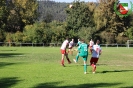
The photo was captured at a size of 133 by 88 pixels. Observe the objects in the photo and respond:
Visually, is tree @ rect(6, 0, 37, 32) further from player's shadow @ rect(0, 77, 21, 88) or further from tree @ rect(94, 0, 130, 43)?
player's shadow @ rect(0, 77, 21, 88)

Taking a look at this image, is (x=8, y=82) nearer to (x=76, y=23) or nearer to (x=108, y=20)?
(x=76, y=23)

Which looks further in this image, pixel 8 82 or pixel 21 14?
pixel 21 14

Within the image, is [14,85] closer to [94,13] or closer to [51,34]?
[51,34]

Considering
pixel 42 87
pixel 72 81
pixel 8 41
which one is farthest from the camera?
pixel 8 41

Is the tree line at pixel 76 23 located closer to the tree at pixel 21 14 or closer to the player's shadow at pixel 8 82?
the tree at pixel 21 14

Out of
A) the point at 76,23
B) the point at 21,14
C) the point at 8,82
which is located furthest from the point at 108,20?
the point at 8,82

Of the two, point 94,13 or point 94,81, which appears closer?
point 94,81

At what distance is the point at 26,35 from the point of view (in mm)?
72750

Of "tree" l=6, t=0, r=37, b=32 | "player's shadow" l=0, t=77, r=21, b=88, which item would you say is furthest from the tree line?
"player's shadow" l=0, t=77, r=21, b=88

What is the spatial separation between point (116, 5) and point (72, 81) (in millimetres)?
68763

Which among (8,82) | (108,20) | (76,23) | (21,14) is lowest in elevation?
(8,82)

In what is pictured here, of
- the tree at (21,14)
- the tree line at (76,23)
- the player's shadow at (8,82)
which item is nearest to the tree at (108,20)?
the tree line at (76,23)

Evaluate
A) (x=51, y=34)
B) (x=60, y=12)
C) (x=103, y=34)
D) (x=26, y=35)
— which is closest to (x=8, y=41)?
(x=26, y=35)

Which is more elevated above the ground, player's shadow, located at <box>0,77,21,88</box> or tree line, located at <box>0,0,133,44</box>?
tree line, located at <box>0,0,133,44</box>
